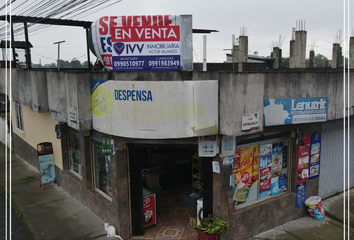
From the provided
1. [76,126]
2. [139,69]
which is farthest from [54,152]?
[139,69]

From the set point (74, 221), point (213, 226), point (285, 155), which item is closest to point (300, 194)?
point (285, 155)

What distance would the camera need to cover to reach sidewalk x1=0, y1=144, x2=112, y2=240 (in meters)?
8.96

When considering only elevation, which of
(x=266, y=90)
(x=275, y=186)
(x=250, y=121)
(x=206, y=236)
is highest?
(x=266, y=90)

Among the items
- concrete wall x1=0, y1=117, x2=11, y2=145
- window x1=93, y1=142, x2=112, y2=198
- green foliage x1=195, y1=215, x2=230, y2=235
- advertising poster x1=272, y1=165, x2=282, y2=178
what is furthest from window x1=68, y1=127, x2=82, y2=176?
concrete wall x1=0, y1=117, x2=11, y2=145

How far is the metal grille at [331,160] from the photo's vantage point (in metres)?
10.3

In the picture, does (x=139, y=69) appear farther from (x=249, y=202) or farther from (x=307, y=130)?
(x=307, y=130)

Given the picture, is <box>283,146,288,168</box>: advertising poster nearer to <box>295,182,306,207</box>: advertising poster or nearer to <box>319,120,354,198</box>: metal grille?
<box>295,182,306,207</box>: advertising poster

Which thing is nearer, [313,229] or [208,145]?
[208,145]

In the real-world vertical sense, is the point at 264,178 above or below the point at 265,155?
below

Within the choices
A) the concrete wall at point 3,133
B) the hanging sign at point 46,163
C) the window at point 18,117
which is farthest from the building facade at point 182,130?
the concrete wall at point 3,133

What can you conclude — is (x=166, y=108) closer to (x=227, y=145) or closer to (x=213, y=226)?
(x=227, y=145)

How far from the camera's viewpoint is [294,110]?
316 inches

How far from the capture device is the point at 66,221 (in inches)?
383

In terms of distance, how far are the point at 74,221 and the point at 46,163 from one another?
3.97 meters
